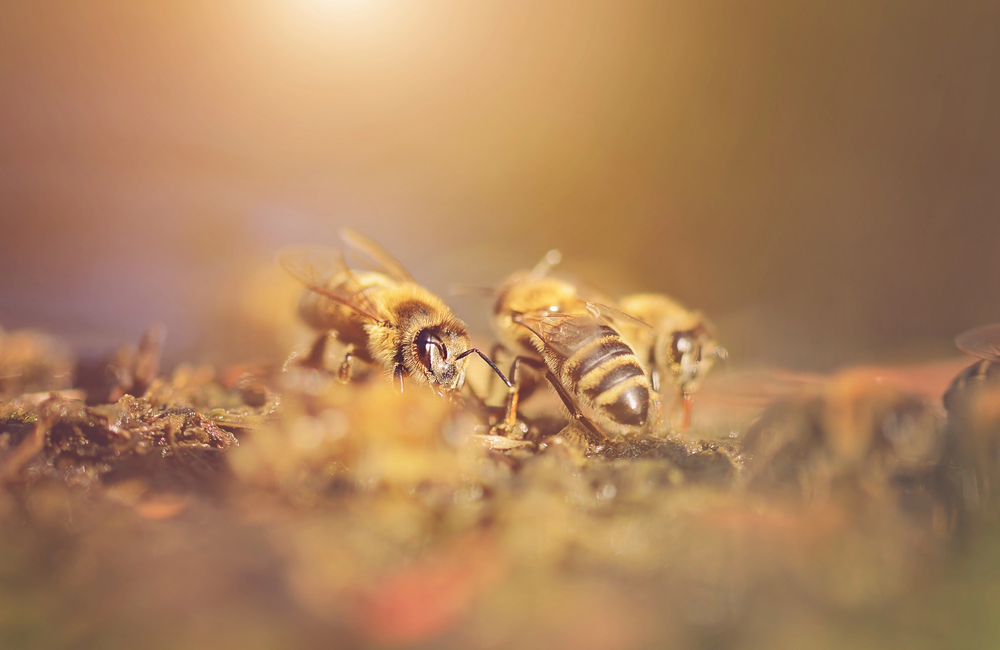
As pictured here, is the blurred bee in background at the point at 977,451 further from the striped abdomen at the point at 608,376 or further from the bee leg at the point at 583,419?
the striped abdomen at the point at 608,376

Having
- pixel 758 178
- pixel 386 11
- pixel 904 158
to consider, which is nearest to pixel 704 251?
pixel 758 178

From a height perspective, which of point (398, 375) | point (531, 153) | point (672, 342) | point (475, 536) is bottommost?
point (475, 536)

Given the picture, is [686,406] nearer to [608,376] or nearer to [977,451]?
[608,376]

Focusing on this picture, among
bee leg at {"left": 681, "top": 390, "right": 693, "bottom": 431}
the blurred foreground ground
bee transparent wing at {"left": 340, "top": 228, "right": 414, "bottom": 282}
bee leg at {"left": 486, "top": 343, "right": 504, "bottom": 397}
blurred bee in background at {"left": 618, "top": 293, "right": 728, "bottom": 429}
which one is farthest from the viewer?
bee transparent wing at {"left": 340, "top": 228, "right": 414, "bottom": 282}

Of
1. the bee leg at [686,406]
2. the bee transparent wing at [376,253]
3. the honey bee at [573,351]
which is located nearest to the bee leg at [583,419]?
the honey bee at [573,351]

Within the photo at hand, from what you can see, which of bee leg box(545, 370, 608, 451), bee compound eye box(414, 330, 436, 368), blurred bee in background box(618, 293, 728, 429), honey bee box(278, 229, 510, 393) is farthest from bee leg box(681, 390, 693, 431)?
bee compound eye box(414, 330, 436, 368)

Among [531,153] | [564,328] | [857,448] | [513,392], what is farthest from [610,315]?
[857,448]

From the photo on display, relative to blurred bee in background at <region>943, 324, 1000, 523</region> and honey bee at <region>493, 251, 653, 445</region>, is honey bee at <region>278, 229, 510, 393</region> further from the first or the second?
blurred bee in background at <region>943, 324, 1000, 523</region>
